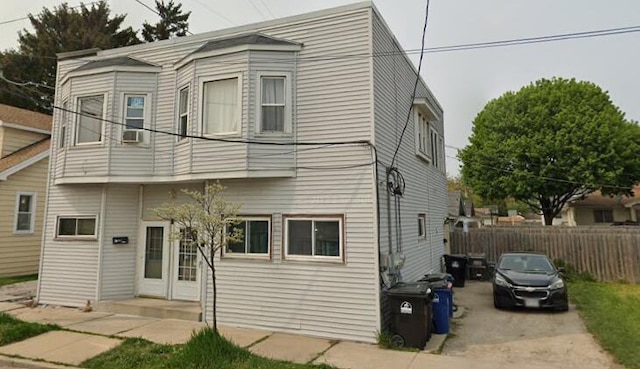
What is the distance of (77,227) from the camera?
34.5 feet

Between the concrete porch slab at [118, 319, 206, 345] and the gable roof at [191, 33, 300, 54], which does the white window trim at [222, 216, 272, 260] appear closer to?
the concrete porch slab at [118, 319, 206, 345]

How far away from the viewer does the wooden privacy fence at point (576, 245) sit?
13.8 m

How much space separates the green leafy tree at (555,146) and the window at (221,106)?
21844 millimetres

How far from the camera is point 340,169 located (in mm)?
8008

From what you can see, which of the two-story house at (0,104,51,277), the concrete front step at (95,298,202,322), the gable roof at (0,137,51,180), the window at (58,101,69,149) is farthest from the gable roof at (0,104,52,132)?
the concrete front step at (95,298,202,322)

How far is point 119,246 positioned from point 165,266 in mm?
1366

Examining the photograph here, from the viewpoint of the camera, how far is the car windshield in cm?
1057

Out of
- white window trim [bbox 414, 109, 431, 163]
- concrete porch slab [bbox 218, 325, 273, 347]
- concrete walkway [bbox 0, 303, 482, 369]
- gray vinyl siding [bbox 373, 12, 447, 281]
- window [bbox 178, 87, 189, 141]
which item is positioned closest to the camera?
concrete walkway [bbox 0, 303, 482, 369]

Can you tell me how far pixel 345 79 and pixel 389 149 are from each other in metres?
1.88

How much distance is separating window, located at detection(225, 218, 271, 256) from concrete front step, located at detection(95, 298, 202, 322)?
164 cm

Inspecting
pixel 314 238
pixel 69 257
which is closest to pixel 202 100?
pixel 314 238

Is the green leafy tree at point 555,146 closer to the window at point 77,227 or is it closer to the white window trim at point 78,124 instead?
the white window trim at point 78,124

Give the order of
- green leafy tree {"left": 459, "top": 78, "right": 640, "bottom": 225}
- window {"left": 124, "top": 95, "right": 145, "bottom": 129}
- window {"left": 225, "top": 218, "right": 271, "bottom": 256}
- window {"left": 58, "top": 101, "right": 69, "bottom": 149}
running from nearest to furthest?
window {"left": 225, "top": 218, "right": 271, "bottom": 256}
window {"left": 124, "top": 95, "right": 145, "bottom": 129}
window {"left": 58, "top": 101, "right": 69, "bottom": 149}
green leafy tree {"left": 459, "top": 78, "right": 640, "bottom": 225}

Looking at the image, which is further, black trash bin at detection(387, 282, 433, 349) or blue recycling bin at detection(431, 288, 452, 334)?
blue recycling bin at detection(431, 288, 452, 334)
